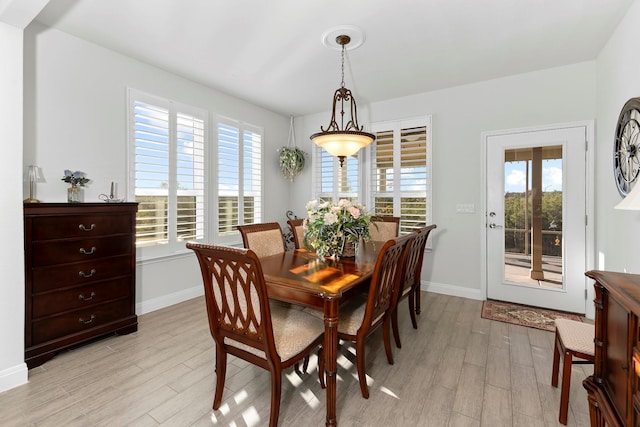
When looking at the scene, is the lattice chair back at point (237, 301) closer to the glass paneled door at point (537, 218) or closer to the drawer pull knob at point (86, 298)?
the drawer pull knob at point (86, 298)

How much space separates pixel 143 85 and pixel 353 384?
11.5 ft

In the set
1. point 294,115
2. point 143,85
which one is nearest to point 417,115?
point 294,115

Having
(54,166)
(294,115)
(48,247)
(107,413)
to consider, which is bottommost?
(107,413)

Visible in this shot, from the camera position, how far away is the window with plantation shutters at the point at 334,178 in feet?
15.5

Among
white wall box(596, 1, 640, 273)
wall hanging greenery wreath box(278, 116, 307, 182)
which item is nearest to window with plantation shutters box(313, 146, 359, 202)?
wall hanging greenery wreath box(278, 116, 307, 182)

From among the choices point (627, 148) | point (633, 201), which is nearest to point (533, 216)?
point (627, 148)

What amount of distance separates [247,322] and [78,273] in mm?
1823

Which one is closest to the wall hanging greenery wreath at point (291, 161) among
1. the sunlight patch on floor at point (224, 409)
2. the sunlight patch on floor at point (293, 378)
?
the sunlight patch on floor at point (293, 378)

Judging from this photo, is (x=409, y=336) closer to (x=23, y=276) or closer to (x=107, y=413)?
(x=107, y=413)

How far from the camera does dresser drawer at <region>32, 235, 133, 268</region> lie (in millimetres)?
2293

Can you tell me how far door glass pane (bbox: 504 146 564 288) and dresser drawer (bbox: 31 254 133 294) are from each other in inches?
162

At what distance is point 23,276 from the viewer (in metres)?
2.12

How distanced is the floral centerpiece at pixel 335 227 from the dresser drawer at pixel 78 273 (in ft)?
5.80

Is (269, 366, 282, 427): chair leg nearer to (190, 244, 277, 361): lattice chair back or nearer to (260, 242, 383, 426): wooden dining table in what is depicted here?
(190, 244, 277, 361): lattice chair back
